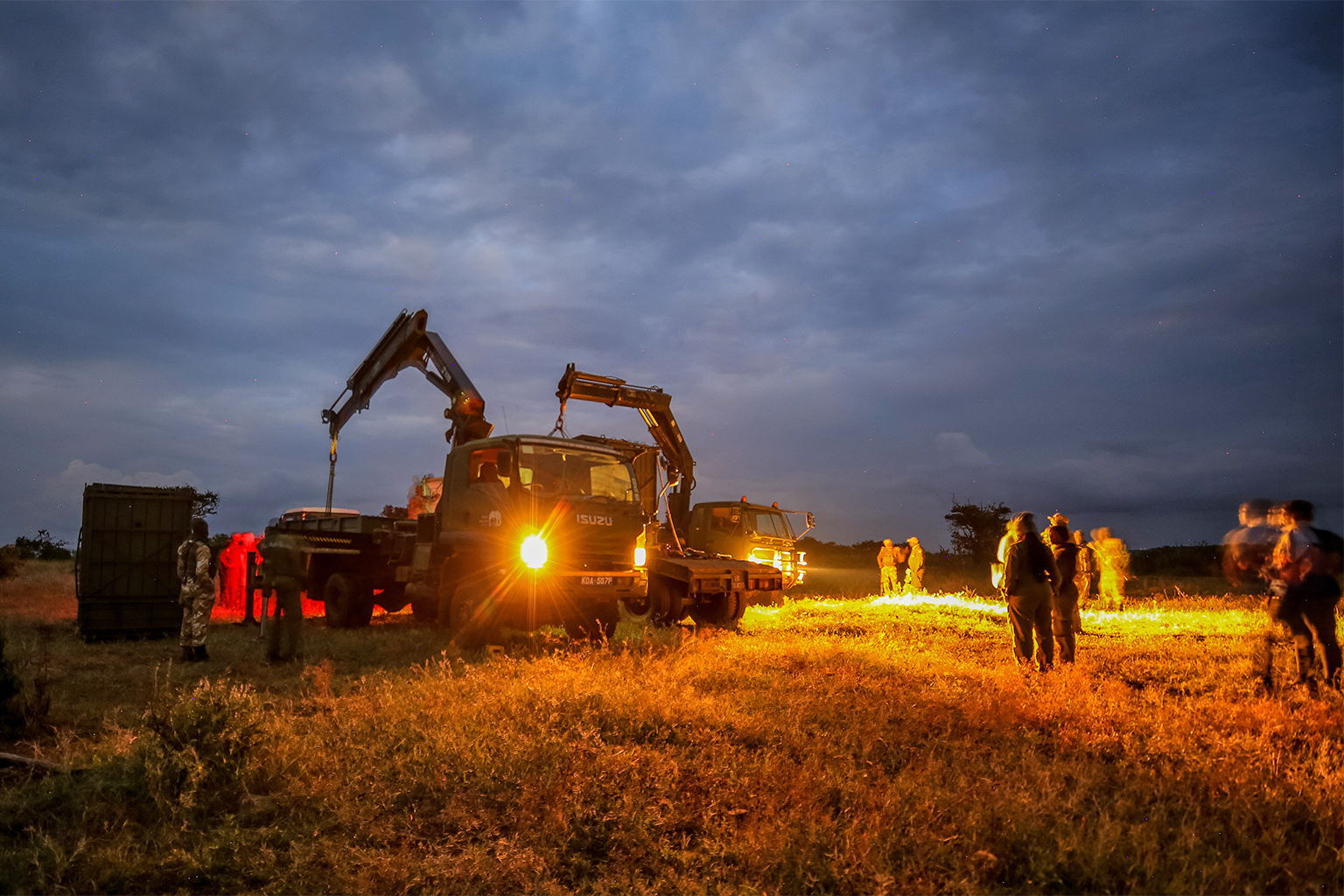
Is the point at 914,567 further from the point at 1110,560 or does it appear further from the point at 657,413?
the point at 657,413

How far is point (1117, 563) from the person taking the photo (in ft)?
52.9

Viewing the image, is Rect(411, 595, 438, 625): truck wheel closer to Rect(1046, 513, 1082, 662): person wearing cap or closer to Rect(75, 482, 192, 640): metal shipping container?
Rect(75, 482, 192, 640): metal shipping container

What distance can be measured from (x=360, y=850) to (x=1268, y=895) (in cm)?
480

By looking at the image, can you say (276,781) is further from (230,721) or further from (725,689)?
(725,689)

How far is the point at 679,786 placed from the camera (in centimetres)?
524

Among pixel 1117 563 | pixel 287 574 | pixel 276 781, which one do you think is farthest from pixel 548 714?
pixel 1117 563

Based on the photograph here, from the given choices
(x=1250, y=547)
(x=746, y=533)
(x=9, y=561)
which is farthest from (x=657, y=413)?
(x=9, y=561)

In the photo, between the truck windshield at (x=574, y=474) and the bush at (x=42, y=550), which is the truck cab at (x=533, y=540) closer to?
the truck windshield at (x=574, y=474)

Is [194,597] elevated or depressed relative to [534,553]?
depressed

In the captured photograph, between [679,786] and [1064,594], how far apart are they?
20.8 feet

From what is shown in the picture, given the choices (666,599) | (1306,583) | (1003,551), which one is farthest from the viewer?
(666,599)

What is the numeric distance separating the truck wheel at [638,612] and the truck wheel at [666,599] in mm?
157

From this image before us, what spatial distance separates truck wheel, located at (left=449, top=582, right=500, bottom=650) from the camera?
1059cm

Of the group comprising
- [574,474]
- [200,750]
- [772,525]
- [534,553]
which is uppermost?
[574,474]
